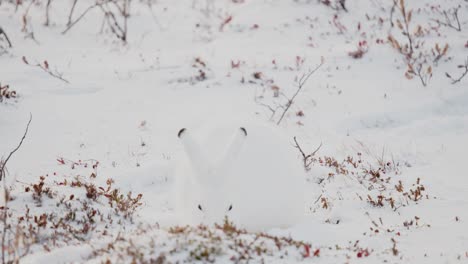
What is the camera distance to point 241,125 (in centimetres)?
420

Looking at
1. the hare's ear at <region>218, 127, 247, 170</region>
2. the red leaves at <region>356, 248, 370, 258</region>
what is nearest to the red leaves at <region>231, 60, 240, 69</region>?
the hare's ear at <region>218, 127, 247, 170</region>

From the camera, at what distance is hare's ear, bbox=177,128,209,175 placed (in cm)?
358

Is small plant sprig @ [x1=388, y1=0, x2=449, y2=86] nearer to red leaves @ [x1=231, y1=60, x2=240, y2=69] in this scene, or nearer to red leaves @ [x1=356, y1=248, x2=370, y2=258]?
red leaves @ [x1=231, y1=60, x2=240, y2=69]

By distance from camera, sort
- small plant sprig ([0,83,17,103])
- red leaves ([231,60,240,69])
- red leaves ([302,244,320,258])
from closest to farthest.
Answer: red leaves ([302,244,320,258])
small plant sprig ([0,83,17,103])
red leaves ([231,60,240,69])

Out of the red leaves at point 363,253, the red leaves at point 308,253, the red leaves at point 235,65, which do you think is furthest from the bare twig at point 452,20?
the red leaves at point 308,253

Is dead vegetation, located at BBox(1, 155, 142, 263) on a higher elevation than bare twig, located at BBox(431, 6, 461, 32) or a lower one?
lower

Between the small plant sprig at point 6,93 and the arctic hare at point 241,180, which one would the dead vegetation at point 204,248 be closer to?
the arctic hare at point 241,180

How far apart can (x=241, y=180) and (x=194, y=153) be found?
0.52m

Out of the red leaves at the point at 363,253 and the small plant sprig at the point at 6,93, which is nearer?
the red leaves at the point at 363,253

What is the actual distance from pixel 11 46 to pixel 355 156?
7.48 m

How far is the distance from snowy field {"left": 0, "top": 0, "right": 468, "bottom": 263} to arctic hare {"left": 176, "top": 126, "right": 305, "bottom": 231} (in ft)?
0.10

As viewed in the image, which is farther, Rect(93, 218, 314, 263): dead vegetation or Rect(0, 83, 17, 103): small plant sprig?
Rect(0, 83, 17, 103): small plant sprig

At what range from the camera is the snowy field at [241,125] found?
13.1ft

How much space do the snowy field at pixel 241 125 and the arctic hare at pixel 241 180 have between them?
0.03 metres
